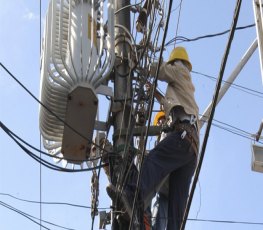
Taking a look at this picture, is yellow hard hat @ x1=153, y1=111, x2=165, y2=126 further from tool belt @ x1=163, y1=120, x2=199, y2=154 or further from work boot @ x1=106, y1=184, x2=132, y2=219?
work boot @ x1=106, y1=184, x2=132, y2=219

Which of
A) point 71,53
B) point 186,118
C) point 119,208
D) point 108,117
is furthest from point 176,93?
point 119,208

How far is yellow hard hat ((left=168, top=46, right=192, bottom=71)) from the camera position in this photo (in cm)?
684

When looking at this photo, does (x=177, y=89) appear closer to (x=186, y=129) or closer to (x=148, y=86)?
(x=148, y=86)

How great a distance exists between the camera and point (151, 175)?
5.79 metres

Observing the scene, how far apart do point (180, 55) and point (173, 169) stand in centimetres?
130

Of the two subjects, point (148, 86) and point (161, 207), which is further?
point (148, 86)

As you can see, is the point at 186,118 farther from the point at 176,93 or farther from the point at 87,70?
the point at 87,70

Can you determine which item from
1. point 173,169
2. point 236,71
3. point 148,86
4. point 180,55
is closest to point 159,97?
point 148,86

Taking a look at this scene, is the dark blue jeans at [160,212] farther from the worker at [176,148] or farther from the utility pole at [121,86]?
the utility pole at [121,86]

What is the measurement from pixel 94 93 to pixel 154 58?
104 centimetres

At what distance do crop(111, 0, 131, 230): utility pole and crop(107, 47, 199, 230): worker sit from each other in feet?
0.85

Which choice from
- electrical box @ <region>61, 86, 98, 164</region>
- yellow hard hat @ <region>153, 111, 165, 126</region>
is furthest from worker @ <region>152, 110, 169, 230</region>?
electrical box @ <region>61, 86, 98, 164</region>

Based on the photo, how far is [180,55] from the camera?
22.5 feet

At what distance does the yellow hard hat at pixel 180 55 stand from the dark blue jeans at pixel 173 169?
0.95 m
